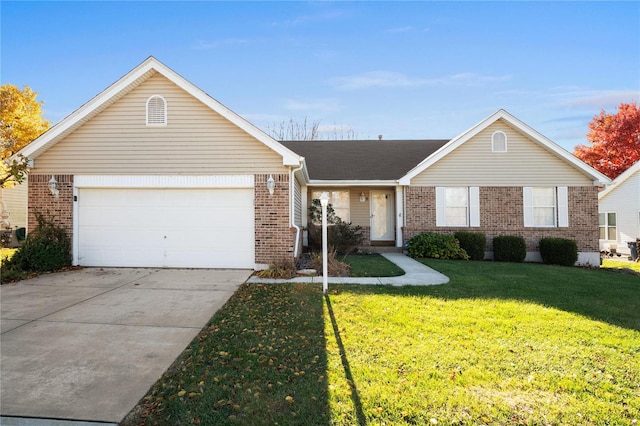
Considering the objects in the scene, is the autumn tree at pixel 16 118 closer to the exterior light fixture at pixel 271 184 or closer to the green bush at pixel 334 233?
the green bush at pixel 334 233

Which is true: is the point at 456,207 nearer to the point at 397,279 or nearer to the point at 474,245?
the point at 474,245

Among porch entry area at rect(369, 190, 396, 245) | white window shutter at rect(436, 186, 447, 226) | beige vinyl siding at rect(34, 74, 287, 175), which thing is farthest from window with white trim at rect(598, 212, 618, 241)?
beige vinyl siding at rect(34, 74, 287, 175)

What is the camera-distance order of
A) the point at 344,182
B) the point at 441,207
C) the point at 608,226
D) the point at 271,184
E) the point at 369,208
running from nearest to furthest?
1. the point at 271,184
2. the point at 441,207
3. the point at 344,182
4. the point at 369,208
5. the point at 608,226

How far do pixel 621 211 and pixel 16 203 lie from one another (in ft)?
118

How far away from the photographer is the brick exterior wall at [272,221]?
9312 mm

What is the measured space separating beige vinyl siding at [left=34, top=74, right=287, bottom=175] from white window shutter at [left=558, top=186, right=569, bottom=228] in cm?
1160

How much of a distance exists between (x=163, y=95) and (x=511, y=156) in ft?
42.7

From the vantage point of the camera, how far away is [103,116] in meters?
9.52

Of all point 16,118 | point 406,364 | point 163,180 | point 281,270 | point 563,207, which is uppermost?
point 16,118

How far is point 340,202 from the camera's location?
15453 mm

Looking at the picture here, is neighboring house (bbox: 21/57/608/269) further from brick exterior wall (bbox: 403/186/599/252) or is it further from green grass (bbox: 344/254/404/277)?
brick exterior wall (bbox: 403/186/599/252)

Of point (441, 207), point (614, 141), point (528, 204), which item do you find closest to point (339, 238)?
point (441, 207)

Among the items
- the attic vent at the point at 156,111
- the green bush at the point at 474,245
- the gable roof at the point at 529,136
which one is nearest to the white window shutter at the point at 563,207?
the gable roof at the point at 529,136

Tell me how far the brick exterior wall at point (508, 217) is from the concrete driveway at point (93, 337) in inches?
327
